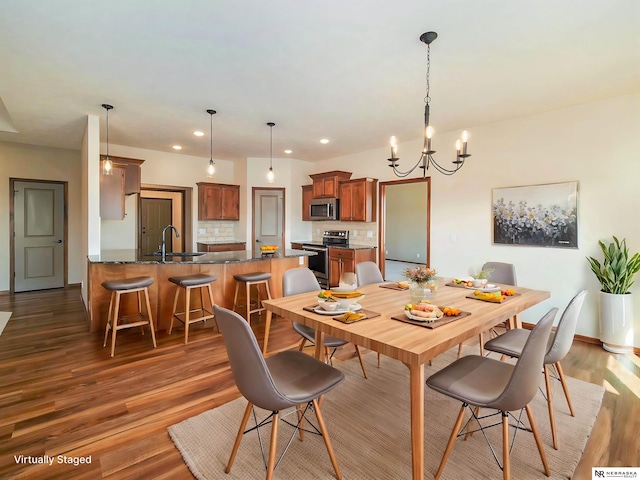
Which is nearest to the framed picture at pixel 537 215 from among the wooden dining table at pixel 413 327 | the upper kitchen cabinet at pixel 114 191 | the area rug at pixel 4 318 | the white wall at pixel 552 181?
the white wall at pixel 552 181

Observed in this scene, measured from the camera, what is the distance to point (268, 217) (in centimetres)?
686

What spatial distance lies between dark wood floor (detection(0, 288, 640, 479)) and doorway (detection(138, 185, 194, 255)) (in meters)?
2.96

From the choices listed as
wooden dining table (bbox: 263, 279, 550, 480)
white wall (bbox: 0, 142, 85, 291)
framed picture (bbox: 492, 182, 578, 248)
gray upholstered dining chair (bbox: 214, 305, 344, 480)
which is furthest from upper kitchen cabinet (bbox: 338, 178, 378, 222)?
white wall (bbox: 0, 142, 85, 291)

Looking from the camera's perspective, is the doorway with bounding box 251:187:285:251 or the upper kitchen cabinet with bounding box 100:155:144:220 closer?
the upper kitchen cabinet with bounding box 100:155:144:220

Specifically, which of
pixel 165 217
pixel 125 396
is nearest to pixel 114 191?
pixel 165 217

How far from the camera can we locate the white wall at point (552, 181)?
342 centimetres

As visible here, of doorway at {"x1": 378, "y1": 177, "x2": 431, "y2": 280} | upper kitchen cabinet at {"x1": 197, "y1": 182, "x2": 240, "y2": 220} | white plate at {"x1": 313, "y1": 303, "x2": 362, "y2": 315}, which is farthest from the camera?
doorway at {"x1": 378, "y1": 177, "x2": 431, "y2": 280}

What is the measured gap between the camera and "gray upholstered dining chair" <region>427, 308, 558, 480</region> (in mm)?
1452

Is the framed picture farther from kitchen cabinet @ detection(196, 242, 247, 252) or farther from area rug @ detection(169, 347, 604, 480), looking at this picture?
kitchen cabinet @ detection(196, 242, 247, 252)

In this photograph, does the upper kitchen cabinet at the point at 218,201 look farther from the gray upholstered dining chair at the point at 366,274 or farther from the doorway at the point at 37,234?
the gray upholstered dining chair at the point at 366,274

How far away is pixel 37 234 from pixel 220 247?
3158mm

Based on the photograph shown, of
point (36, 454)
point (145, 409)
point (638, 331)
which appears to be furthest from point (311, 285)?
point (638, 331)

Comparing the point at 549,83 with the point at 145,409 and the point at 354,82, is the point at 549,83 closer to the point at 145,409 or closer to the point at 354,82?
the point at 354,82

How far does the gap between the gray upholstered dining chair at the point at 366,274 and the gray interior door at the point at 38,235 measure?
233 inches
